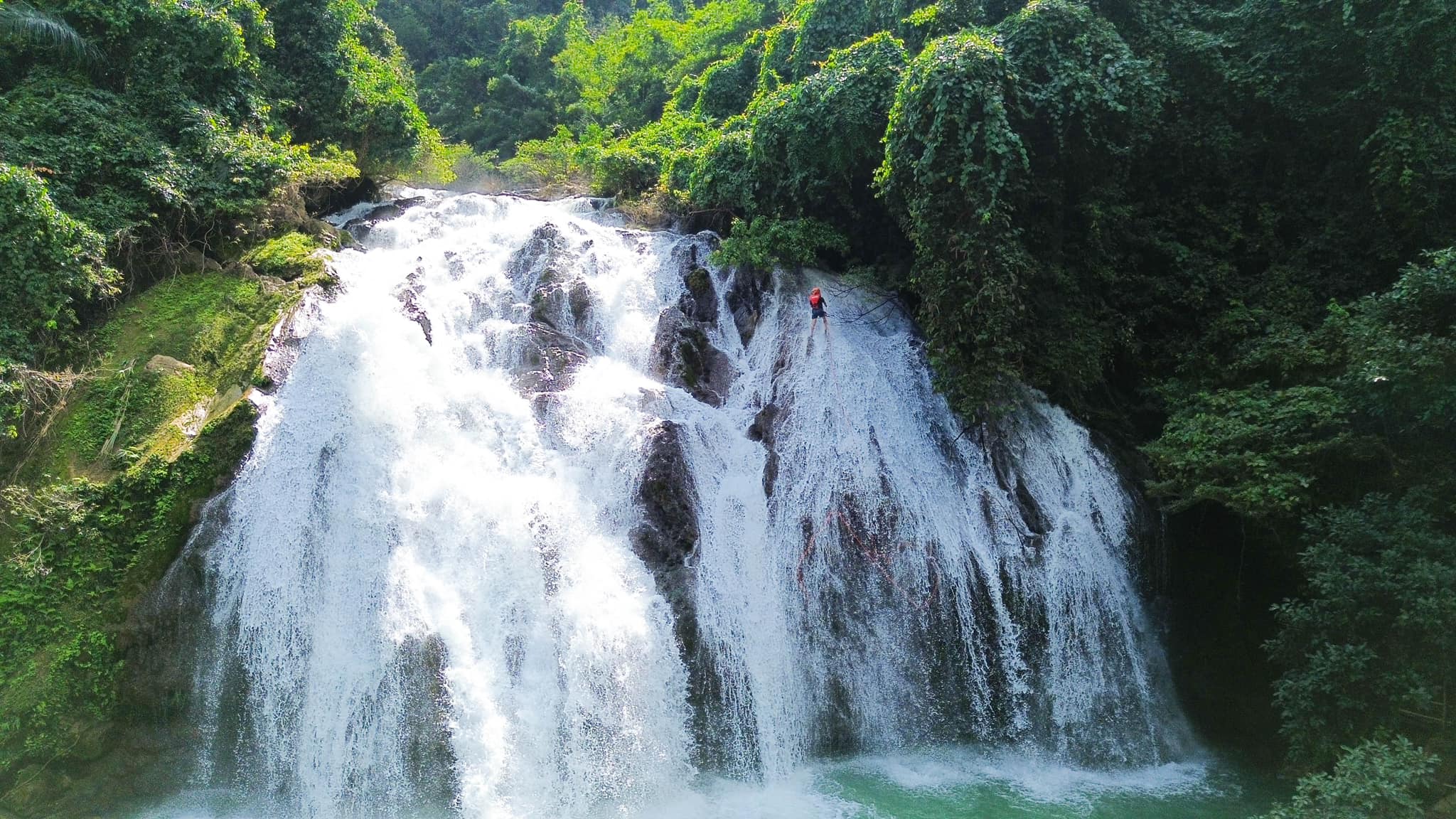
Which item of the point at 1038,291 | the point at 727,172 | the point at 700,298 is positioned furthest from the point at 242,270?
the point at 1038,291

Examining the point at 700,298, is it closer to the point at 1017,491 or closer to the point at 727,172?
the point at 727,172

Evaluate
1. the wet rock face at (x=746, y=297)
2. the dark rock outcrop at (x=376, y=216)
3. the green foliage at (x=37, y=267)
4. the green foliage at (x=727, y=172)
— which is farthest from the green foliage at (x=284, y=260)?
the green foliage at (x=727, y=172)

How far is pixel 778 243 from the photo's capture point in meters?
14.3

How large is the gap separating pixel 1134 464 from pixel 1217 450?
6.47ft

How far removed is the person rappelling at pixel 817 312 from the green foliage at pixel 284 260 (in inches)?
321

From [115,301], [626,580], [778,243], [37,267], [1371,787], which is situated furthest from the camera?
[778,243]

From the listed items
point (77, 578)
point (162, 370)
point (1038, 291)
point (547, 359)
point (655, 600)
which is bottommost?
point (655, 600)

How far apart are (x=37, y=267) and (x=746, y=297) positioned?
10494mm

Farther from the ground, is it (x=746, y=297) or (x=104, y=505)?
(x=746, y=297)

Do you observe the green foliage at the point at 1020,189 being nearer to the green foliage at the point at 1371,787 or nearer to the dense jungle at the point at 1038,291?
the dense jungle at the point at 1038,291

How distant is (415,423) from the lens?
11.1 metres

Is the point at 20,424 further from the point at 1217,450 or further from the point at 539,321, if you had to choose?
the point at 1217,450

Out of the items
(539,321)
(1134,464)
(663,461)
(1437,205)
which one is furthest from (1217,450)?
(539,321)

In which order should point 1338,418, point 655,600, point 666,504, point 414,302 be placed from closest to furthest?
1. point 1338,418
2. point 655,600
3. point 666,504
4. point 414,302
